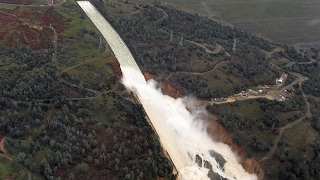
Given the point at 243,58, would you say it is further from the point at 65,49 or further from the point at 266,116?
the point at 65,49

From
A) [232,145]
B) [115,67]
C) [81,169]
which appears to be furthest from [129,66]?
[81,169]

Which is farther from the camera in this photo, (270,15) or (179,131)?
(270,15)

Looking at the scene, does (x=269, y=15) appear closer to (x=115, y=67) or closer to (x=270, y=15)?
(x=270, y=15)

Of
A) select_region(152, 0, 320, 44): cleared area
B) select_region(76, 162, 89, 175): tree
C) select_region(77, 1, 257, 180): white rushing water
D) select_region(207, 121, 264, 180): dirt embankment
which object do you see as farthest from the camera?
select_region(152, 0, 320, 44): cleared area

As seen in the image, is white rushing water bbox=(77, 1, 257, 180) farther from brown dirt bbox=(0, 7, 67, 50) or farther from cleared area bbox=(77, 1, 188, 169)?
brown dirt bbox=(0, 7, 67, 50)

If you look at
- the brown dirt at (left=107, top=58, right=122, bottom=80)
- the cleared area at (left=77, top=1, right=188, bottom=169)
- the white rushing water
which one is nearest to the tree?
the white rushing water

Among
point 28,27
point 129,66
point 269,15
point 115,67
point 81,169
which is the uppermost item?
point 28,27
